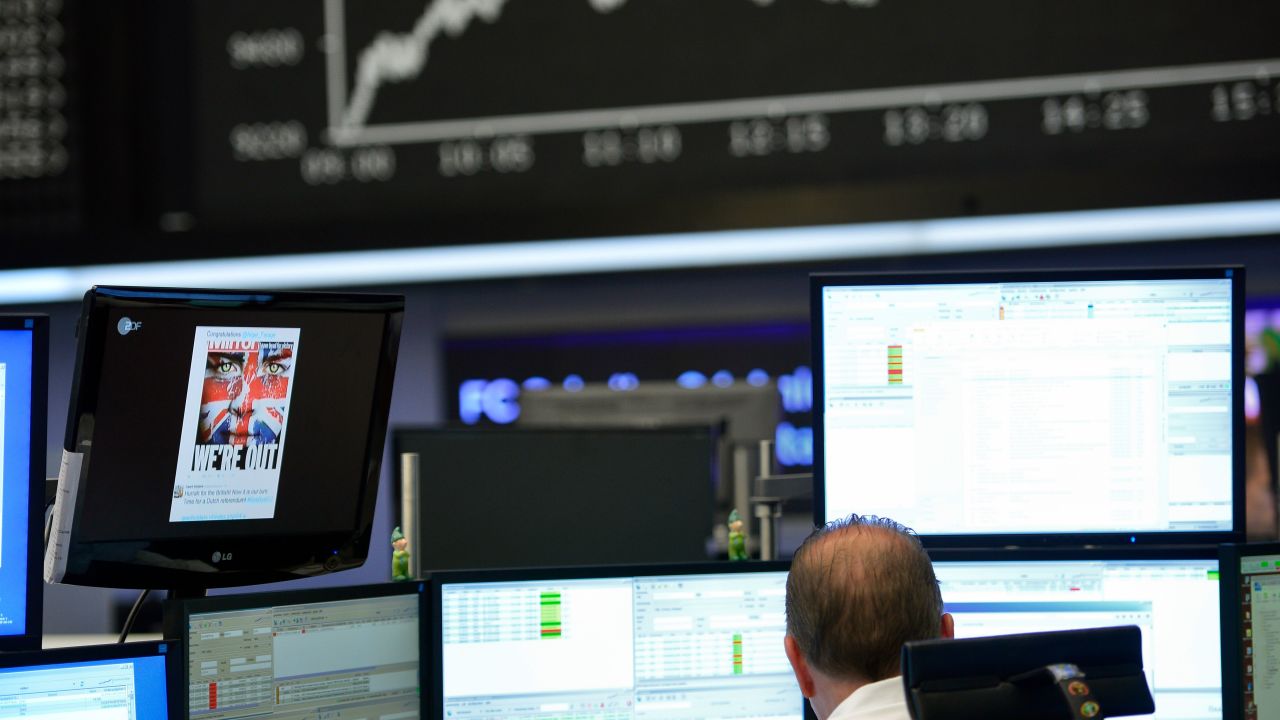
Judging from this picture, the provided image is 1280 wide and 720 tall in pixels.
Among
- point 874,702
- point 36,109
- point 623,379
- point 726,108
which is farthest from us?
point 623,379

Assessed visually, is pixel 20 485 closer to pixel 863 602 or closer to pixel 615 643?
pixel 615 643

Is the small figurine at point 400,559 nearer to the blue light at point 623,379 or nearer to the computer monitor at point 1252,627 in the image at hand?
the computer monitor at point 1252,627

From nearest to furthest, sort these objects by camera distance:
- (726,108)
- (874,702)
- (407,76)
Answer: (874,702), (726,108), (407,76)

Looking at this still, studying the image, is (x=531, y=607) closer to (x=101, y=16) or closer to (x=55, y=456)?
(x=55, y=456)

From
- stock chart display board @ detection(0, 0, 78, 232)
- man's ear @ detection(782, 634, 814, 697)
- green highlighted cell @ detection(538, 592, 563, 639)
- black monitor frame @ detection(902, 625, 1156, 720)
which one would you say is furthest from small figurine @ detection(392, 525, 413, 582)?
stock chart display board @ detection(0, 0, 78, 232)

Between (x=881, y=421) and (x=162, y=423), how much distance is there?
33.3 inches

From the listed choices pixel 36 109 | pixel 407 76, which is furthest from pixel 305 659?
pixel 36 109

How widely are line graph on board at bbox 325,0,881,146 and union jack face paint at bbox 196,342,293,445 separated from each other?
5.36 feet

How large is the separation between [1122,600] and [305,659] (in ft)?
3.21

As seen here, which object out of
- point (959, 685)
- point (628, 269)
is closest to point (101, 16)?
point (628, 269)

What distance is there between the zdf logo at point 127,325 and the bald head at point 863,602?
0.75m

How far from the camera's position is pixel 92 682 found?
1323 millimetres

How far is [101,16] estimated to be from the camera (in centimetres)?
319

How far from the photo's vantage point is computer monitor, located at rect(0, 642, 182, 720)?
51.2 inches
